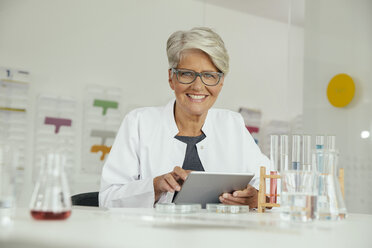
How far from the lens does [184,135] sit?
2.30 meters

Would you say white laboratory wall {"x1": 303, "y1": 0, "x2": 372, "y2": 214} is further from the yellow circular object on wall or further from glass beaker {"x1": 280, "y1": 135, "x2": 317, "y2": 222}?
glass beaker {"x1": 280, "y1": 135, "x2": 317, "y2": 222}

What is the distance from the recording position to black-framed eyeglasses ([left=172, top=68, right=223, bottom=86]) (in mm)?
2209

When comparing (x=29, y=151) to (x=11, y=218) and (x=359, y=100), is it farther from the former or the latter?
(x=11, y=218)

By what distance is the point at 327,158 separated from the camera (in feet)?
4.74

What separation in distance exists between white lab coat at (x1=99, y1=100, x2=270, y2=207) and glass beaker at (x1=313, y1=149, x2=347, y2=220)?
65 centimetres

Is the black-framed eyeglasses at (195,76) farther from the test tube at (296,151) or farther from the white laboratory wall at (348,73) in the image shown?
the white laboratory wall at (348,73)

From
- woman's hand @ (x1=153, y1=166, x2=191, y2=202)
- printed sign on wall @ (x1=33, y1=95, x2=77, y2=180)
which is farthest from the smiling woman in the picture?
printed sign on wall @ (x1=33, y1=95, x2=77, y2=180)

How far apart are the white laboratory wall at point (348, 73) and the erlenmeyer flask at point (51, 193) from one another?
2836 mm

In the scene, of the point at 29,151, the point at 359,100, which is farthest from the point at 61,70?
the point at 359,100

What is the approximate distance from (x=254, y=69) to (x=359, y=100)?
2074 millimetres

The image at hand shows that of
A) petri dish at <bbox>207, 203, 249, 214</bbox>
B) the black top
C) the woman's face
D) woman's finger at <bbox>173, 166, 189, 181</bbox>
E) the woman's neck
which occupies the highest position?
the woman's face

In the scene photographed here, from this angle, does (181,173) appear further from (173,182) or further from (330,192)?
(330,192)

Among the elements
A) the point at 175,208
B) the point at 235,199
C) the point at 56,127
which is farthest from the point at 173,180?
the point at 56,127

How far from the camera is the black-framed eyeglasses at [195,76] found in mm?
2209
